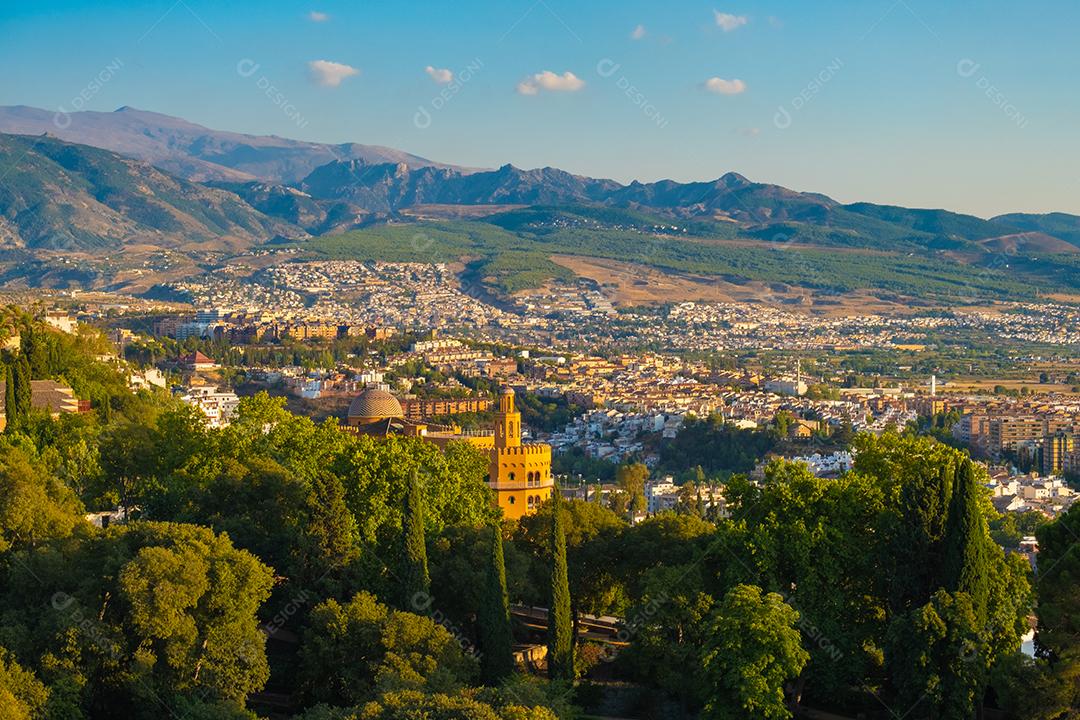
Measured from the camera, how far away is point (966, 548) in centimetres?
3073

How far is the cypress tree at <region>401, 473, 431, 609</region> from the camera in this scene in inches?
1362

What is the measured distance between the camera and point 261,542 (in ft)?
121

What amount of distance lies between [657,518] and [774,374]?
122372mm

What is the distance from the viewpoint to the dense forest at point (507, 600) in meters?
29.5

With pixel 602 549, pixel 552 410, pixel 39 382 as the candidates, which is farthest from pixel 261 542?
pixel 552 410

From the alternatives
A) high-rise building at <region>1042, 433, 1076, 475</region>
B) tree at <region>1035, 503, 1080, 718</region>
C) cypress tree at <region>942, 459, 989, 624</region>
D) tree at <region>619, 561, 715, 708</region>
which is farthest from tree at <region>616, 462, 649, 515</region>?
cypress tree at <region>942, 459, 989, 624</region>

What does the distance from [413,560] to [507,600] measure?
2.37 meters

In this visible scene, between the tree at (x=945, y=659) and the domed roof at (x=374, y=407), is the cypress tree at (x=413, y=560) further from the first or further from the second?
the domed roof at (x=374, y=407)

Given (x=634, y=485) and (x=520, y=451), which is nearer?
(x=520, y=451)

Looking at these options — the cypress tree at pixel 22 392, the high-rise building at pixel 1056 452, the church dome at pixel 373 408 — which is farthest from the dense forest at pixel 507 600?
the high-rise building at pixel 1056 452

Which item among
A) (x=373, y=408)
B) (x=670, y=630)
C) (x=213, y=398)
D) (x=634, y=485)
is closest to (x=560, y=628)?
(x=670, y=630)

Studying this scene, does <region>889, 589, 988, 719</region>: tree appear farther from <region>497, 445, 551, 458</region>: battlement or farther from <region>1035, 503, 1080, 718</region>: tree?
<region>497, 445, 551, 458</region>: battlement

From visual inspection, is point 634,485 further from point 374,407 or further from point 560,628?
point 560,628

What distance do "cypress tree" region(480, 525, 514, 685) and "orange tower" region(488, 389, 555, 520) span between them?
1563cm
